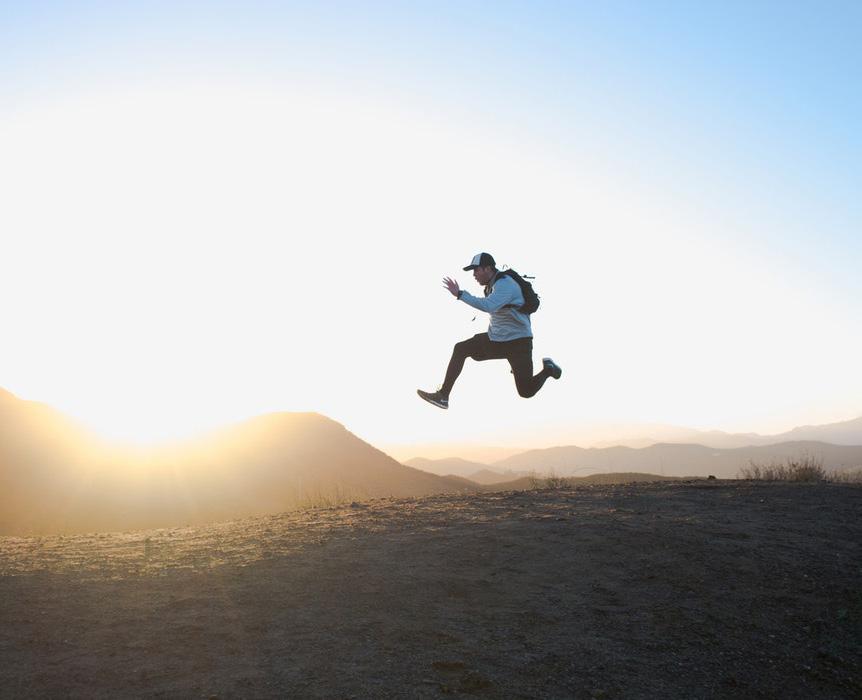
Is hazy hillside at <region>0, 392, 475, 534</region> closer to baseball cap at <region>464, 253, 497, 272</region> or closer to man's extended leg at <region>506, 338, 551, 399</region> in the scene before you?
man's extended leg at <region>506, 338, 551, 399</region>

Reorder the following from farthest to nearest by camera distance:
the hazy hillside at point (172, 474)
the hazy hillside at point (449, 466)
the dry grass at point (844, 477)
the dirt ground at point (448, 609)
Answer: the hazy hillside at point (449, 466)
the hazy hillside at point (172, 474)
the dry grass at point (844, 477)
the dirt ground at point (448, 609)

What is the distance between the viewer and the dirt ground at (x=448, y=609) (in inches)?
164

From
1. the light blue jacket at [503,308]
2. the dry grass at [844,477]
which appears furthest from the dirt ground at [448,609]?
the dry grass at [844,477]

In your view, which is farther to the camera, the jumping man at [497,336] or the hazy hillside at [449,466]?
the hazy hillside at [449,466]

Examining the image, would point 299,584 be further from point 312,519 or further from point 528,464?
point 528,464

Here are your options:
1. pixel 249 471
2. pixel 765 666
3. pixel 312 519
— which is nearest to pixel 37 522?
pixel 249 471

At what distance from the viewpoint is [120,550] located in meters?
6.86

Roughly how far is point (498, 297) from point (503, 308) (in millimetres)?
244

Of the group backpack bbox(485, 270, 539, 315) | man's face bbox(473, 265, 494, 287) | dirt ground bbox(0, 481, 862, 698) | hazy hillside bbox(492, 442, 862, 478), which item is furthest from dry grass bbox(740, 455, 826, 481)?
hazy hillside bbox(492, 442, 862, 478)

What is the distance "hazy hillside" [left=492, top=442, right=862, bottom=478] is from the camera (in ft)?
282

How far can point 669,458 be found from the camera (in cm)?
9719

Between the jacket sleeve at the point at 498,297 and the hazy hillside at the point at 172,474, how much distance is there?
16202 mm

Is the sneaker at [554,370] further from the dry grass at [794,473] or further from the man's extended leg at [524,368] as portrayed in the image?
the dry grass at [794,473]

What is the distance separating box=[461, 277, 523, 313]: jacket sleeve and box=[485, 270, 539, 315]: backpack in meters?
0.10
